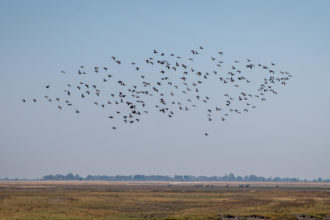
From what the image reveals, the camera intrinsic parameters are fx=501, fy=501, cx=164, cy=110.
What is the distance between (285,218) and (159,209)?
81.4 ft

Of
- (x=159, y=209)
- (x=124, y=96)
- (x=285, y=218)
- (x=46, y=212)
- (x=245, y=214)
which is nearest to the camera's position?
(x=124, y=96)

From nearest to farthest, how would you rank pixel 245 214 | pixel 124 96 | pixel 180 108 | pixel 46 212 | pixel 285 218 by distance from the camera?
pixel 180 108
pixel 124 96
pixel 285 218
pixel 245 214
pixel 46 212

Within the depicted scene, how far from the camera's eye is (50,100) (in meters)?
50.6

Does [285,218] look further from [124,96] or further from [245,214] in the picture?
[124,96]

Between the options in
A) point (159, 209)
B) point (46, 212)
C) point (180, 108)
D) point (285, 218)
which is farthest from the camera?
point (159, 209)

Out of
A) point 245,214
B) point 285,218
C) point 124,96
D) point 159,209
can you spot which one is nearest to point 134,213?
point 159,209

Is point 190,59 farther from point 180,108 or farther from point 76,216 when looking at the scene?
point 76,216

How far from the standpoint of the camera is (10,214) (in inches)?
2564

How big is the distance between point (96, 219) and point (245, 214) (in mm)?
18587

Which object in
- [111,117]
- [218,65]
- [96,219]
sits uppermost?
[218,65]

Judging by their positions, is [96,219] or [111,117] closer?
[111,117]

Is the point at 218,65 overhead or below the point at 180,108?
overhead

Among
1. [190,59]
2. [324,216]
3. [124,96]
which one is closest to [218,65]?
[190,59]

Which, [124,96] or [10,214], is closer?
[124,96]
